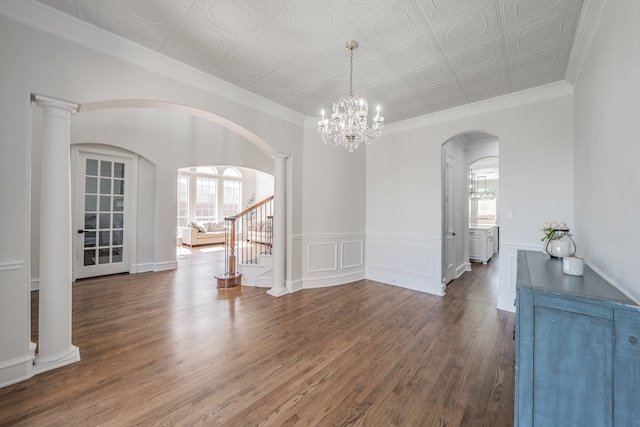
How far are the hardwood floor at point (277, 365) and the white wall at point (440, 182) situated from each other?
922mm

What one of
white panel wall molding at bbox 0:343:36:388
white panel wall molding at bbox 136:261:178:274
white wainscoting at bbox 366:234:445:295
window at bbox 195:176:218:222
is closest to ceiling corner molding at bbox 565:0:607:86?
white wainscoting at bbox 366:234:445:295

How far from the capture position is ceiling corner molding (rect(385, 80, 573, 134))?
10.7ft

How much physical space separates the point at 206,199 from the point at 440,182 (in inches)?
387

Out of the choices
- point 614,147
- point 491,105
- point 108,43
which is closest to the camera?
point 614,147

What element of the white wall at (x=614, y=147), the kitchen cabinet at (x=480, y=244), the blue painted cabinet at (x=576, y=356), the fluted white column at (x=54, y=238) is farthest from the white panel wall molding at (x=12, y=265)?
the kitchen cabinet at (x=480, y=244)

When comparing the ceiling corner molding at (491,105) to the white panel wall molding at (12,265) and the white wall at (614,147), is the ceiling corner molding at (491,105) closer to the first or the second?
the white wall at (614,147)

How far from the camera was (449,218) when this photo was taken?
4.89 meters

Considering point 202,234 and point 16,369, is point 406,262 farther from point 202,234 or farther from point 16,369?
point 202,234

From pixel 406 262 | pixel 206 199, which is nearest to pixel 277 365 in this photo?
pixel 406 262

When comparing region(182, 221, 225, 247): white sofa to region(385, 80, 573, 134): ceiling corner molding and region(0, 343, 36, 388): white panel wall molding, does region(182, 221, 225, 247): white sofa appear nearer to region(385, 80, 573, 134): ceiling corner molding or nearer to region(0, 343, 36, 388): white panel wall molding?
region(0, 343, 36, 388): white panel wall molding

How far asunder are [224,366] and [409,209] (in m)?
3.76

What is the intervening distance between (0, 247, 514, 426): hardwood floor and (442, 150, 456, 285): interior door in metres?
0.84

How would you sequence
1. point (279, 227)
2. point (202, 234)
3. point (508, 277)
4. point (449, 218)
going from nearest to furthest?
point (508, 277), point (279, 227), point (449, 218), point (202, 234)

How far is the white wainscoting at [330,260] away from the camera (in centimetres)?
451
